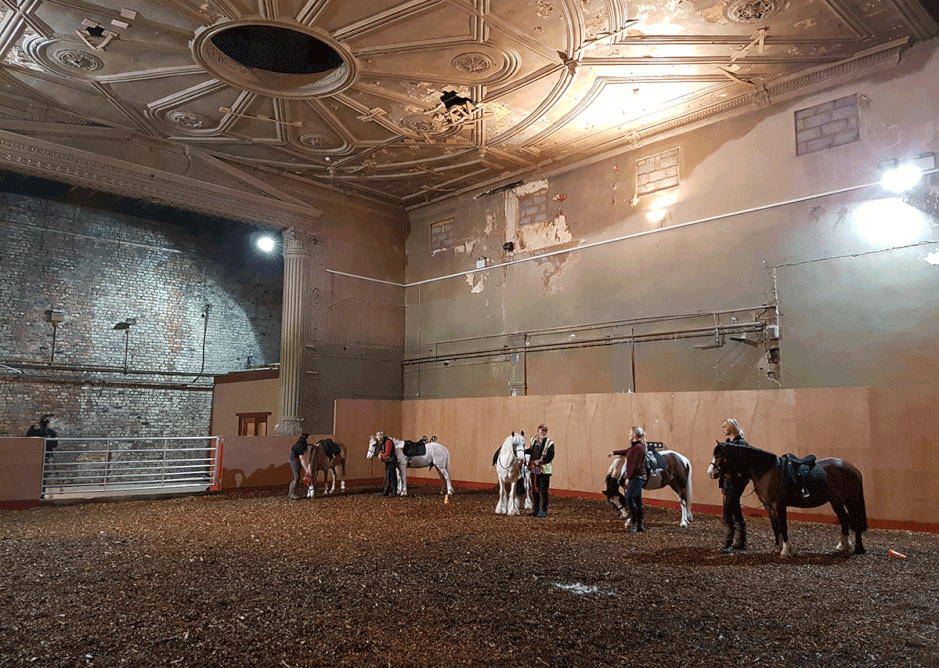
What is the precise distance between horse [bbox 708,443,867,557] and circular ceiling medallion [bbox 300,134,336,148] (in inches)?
441

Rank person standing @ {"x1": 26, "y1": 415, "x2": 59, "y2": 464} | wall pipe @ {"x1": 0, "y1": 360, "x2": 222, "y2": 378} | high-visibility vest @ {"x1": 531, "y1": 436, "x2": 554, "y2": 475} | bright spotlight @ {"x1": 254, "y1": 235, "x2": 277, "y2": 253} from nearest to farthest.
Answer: high-visibility vest @ {"x1": 531, "y1": 436, "x2": 554, "y2": 475}, person standing @ {"x1": 26, "y1": 415, "x2": 59, "y2": 464}, wall pipe @ {"x1": 0, "y1": 360, "x2": 222, "y2": 378}, bright spotlight @ {"x1": 254, "y1": 235, "x2": 277, "y2": 253}

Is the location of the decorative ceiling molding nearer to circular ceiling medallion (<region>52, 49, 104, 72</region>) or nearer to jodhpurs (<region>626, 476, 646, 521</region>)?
circular ceiling medallion (<region>52, 49, 104, 72</region>)

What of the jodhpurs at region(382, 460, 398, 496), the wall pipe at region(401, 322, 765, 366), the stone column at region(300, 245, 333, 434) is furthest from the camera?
the stone column at region(300, 245, 333, 434)

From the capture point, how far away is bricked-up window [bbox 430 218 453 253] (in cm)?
1791

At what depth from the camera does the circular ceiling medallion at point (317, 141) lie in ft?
45.9

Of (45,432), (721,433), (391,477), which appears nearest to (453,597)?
(721,433)

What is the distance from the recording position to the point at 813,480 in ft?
22.3

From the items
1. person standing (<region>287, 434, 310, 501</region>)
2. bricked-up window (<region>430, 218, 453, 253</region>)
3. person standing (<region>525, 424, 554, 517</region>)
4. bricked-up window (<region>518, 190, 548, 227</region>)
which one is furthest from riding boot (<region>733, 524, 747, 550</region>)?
bricked-up window (<region>430, 218, 453, 253</region>)

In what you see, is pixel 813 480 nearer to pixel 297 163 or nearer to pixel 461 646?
pixel 461 646

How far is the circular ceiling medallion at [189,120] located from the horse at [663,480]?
11.1 metres

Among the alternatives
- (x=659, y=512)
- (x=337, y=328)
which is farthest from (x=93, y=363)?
(x=659, y=512)

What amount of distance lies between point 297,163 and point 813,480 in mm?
13401

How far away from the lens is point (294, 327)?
52.3 feet

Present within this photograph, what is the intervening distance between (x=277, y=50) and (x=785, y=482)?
10949 millimetres
